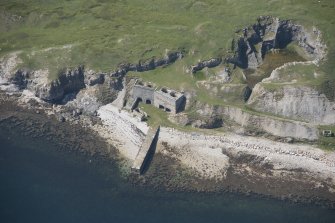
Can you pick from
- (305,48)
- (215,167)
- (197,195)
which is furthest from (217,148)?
(305,48)

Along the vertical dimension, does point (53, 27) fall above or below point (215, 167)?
above

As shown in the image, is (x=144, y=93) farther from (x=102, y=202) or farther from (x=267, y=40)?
(x=267, y=40)

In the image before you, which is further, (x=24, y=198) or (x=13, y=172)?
(x=13, y=172)

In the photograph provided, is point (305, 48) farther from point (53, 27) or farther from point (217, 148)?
point (53, 27)

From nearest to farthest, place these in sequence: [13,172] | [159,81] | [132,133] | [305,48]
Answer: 1. [13,172]
2. [132,133]
3. [159,81]
4. [305,48]

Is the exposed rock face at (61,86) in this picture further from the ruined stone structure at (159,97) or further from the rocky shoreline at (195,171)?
the ruined stone structure at (159,97)

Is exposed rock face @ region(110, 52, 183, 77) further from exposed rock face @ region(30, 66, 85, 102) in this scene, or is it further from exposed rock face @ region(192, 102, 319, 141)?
exposed rock face @ region(192, 102, 319, 141)

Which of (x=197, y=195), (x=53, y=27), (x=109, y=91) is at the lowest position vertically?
(x=197, y=195)
